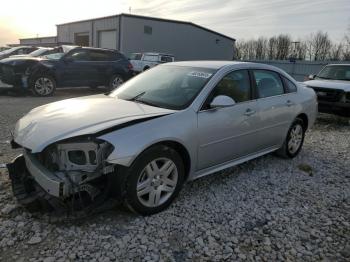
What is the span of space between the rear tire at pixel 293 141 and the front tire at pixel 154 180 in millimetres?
2575

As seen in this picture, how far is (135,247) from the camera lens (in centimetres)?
323

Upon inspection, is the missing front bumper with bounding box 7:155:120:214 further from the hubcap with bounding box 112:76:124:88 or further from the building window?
the building window

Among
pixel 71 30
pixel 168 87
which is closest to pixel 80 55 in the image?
pixel 168 87

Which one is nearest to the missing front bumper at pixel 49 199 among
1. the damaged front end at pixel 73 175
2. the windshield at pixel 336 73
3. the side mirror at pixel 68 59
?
the damaged front end at pixel 73 175

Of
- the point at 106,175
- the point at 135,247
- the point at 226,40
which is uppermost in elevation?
the point at 226,40

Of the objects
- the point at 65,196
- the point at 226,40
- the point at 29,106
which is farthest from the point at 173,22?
the point at 65,196

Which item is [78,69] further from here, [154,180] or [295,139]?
[154,180]

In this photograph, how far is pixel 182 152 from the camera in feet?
13.0

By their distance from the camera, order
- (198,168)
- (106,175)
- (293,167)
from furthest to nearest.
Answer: (293,167) → (198,168) → (106,175)

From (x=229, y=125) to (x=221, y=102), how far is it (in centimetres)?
41

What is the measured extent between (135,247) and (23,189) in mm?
1310

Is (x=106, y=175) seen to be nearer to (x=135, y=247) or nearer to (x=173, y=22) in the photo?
(x=135, y=247)

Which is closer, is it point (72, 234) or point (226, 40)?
point (72, 234)

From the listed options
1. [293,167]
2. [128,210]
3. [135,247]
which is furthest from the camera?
[293,167]
